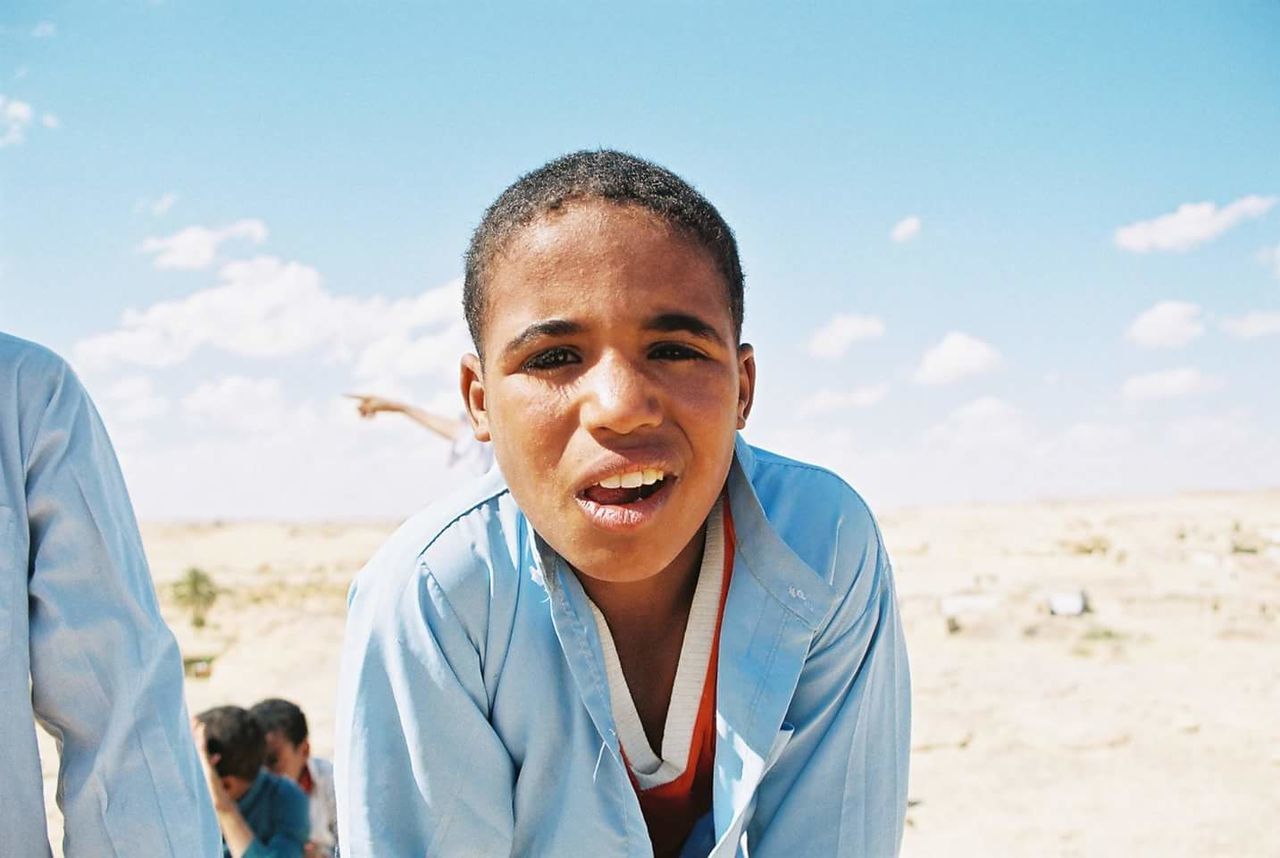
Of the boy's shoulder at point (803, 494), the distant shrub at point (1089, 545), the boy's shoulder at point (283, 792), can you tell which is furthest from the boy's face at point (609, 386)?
the distant shrub at point (1089, 545)

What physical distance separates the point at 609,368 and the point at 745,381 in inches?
16.0

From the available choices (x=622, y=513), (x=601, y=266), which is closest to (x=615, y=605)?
(x=622, y=513)

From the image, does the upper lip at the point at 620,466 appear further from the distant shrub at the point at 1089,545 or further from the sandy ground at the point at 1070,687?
the distant shrub at the point at 1089,545

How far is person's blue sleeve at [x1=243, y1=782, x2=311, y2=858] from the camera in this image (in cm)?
396

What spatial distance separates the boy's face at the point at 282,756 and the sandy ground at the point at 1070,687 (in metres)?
2.16

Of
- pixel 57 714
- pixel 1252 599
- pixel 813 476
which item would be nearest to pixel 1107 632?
pixel 1252 599

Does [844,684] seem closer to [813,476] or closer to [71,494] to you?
[813,476]

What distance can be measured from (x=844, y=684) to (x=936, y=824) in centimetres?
428

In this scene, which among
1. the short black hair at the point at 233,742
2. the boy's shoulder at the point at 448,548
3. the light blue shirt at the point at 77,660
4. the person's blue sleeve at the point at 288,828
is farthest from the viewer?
the short black hair at the point at 233,742

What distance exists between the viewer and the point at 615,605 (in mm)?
1996

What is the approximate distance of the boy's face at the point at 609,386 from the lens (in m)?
1.70

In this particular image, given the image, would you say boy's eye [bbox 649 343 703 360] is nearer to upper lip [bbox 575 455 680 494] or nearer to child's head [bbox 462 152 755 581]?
child's head [bbox 462 152 755 581]

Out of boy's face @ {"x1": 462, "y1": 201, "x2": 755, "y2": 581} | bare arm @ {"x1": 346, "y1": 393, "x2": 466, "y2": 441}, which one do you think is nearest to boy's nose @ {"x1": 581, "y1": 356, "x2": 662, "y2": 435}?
boy's face @ {"x1": 462, "y1": 201, "x2": 755, "y2": 581}

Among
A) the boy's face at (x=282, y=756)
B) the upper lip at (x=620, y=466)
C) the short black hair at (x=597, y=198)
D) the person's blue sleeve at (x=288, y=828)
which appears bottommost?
the person's blue sleeve at (x=288, y=828)
